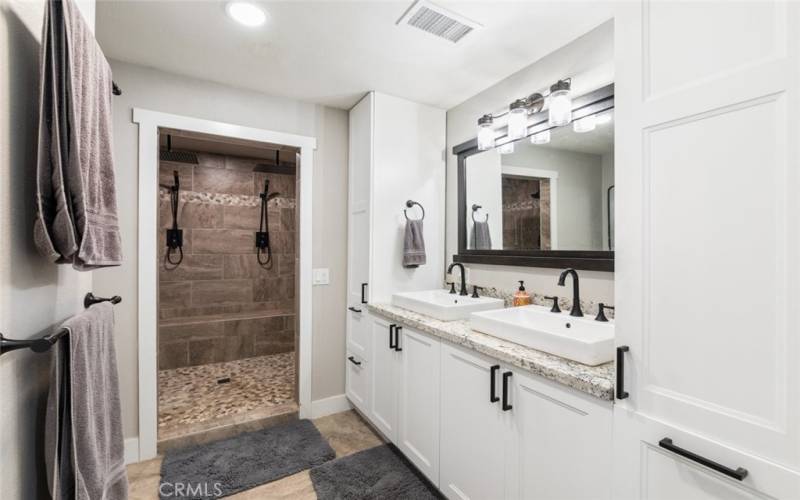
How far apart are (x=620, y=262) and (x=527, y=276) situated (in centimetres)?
111

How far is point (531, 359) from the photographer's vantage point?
1.28m

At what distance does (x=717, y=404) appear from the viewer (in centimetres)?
85

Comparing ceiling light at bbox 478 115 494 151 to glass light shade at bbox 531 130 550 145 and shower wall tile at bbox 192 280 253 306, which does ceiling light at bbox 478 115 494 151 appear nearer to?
glass light shade at bbox 531 130 550 145

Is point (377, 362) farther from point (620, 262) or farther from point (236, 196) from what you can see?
point (236, 196)

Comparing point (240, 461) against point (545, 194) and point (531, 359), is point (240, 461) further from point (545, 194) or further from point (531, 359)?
point (545, 194)

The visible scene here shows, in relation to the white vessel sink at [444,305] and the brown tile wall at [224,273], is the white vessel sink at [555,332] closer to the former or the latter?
the white vessel sink at [444,305]

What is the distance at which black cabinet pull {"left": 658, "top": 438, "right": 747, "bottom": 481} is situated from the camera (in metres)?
0.80

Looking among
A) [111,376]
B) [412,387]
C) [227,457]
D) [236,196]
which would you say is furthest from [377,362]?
[236,196]

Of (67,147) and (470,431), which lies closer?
(67,147)

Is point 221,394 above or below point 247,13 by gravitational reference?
below

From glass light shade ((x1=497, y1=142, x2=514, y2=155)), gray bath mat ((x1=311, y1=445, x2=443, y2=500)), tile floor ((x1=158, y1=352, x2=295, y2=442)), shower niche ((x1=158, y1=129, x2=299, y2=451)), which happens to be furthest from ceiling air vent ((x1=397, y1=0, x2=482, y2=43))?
tile floor ((x1=158, y1=352, x2=295, y2=442))

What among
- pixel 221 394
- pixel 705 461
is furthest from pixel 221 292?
pixel 705 461

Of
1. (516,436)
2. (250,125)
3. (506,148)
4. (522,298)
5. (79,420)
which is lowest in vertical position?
(516,436)

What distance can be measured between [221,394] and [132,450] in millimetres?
871
